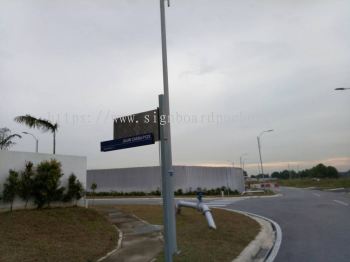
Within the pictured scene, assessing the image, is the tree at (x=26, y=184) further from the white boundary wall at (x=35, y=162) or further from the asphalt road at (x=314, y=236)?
the asphalt road at (x=314, y=236)

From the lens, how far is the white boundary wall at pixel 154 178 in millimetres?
38406

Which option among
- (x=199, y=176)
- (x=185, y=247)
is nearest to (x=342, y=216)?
(x=185, y=247)

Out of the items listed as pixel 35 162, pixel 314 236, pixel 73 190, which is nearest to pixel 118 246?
pixel 314 236

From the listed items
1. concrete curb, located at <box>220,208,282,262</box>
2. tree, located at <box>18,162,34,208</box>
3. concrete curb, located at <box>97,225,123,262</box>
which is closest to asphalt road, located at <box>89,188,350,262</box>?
concrete curb, located at <box>220,208,282,262</box>

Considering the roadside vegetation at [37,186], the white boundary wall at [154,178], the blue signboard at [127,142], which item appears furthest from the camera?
the white boundary wall at [154,178]

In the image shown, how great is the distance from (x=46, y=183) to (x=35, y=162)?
1009 mm

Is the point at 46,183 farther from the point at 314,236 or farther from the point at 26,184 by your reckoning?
the point at 314,236

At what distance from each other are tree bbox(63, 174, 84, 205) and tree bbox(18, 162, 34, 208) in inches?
73.7

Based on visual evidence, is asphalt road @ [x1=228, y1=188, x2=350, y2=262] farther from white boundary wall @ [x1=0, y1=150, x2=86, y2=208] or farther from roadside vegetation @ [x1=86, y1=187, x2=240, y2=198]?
roadside vegetation @ [x1=86, y1=187, x2=240, y2=198]

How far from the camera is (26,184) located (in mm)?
13477

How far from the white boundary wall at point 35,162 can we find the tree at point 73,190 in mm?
253

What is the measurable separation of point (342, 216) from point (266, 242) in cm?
717

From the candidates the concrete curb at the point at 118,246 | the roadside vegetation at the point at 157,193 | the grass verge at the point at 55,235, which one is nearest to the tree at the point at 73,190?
the grass verge at the point at 55,235

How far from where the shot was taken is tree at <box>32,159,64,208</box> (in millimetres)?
13852
